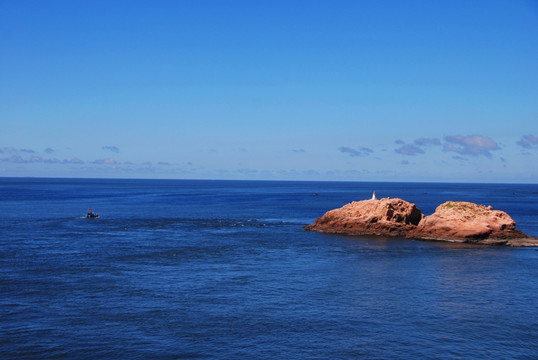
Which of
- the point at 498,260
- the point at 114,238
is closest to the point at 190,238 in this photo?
the point at 114,238

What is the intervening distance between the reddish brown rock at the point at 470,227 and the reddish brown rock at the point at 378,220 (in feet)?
9.46

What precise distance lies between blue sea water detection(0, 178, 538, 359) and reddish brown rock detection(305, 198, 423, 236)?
9404 millimetres

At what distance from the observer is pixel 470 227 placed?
227ft

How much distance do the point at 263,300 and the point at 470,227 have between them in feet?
139

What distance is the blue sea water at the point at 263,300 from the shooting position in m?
28.5

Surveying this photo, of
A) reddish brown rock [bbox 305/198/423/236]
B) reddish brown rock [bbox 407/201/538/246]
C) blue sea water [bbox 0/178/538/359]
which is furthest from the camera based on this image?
reddish brown rock [bbox 305/198/423/236]

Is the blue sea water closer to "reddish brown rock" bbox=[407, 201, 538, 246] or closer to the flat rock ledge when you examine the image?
"reddish brown rock" bbox=[407, 201, 538, 246]

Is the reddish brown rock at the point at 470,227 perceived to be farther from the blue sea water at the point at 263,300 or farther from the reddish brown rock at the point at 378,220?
the blue sea water at the point at 263,300

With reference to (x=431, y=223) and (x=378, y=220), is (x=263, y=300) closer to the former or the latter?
(x=431, y=223)

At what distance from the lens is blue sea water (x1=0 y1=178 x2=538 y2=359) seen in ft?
93.5

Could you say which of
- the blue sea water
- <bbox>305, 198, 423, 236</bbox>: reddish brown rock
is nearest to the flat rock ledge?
<bbox>305, 198, 423, 236</bbox>: reddish brown rock

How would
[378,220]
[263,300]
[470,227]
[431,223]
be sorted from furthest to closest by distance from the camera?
[378,220]
[431,223]
[470,227]
[263,300]

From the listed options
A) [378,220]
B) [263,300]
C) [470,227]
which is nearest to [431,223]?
[470,227]

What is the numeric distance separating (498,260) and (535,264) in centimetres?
368
